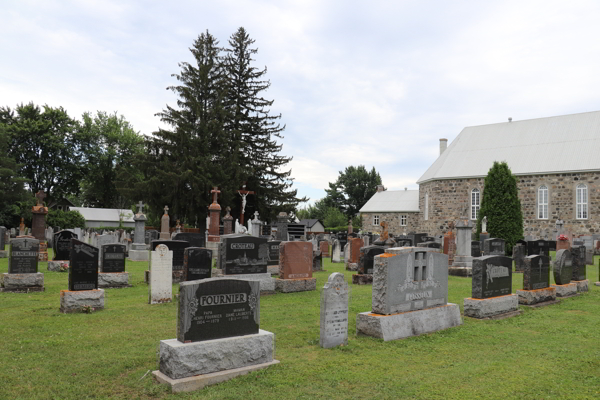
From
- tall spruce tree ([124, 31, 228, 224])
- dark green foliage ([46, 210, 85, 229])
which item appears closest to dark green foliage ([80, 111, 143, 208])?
dark green foliage ([46, 210, 85, 229])

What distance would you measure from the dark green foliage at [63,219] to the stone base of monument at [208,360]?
33.8 m

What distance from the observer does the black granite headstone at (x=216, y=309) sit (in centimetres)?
457

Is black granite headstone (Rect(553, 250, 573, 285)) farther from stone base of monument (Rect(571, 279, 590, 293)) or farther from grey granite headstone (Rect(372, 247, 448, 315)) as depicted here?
grey granite headstone (Rect(372, 247, 448, 315))

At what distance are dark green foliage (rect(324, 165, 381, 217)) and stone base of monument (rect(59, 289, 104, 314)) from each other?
55305 mm

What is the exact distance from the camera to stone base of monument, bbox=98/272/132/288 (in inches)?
439

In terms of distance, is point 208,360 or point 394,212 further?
point 394,212

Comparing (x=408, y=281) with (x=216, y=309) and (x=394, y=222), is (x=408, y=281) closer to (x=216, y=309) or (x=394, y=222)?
(x=216, y=309)

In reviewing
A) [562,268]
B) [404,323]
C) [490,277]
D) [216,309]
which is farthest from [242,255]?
[562,268]

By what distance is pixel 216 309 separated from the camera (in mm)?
4777

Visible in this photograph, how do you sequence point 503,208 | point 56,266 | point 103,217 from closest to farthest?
point 56,266 < point 503,208 < point 103,217

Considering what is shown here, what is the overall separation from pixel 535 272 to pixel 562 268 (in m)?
1.66

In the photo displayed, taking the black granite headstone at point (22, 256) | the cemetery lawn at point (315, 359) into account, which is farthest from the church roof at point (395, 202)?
the black granite headstone at point (22, 256)

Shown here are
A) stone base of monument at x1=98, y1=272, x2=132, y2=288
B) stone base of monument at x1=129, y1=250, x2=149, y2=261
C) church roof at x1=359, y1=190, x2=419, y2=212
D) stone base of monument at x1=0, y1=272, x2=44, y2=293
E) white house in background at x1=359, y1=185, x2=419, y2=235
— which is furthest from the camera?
church roof at x1=359, y1=190, x2=419, y2=212

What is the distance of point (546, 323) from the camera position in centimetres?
771
